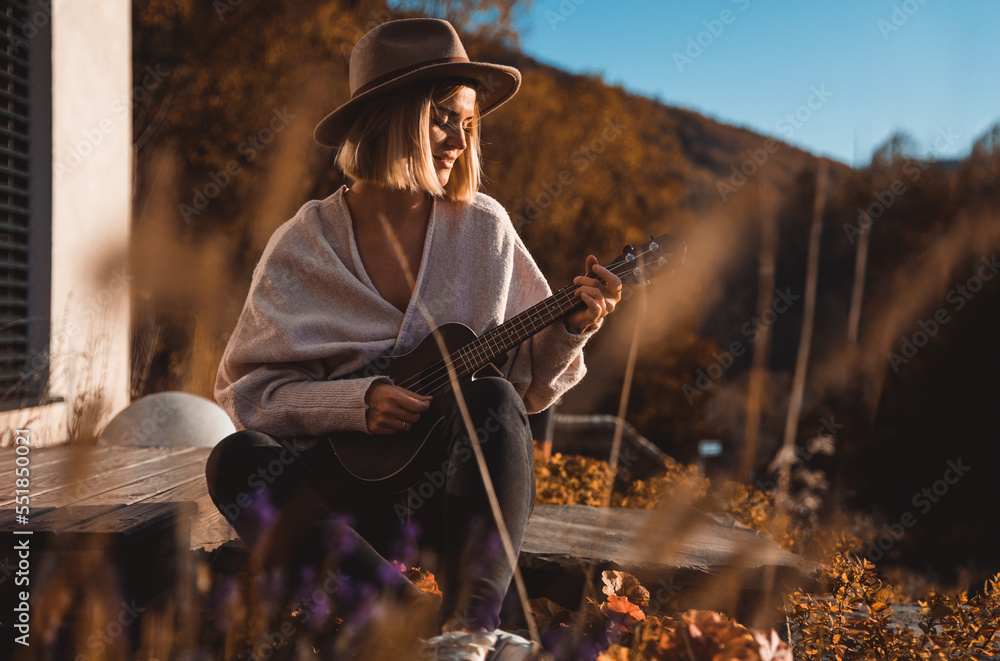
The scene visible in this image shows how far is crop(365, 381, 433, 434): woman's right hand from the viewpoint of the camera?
5.25 ft

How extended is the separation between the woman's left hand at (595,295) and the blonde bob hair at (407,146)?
0.45m

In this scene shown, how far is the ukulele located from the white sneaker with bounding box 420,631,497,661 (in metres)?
0.52

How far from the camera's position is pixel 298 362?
5.97ft

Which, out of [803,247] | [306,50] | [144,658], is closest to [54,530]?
[144,658]

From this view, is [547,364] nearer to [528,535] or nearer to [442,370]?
[442,370]

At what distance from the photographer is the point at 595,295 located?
5.60 ft

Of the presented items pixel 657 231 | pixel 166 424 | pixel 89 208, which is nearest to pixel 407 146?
pixel 166 424

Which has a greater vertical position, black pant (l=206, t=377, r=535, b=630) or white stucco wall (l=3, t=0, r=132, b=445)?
white stucco wall (l=3, t=0, r=132, b=445)

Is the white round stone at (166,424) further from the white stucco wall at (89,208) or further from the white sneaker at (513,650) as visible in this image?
the white sneaker at (513,650)

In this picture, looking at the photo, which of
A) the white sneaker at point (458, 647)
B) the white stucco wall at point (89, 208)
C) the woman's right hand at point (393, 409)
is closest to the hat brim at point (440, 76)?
the woman's right hand at point (393, 409)

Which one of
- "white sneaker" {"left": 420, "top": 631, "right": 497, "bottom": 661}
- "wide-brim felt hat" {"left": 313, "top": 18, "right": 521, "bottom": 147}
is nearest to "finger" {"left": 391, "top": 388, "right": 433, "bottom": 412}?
"white sneaker" {"left": 420, "top": 631, "right": 497, "bottom": 661}

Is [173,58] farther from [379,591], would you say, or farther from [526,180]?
[379,591]

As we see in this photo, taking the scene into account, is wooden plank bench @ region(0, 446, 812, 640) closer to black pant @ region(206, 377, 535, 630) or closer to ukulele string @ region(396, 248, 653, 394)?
black pant @ region(206, 377, 535, 630)

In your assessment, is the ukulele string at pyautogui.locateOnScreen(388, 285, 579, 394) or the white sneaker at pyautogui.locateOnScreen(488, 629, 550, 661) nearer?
the white sneaker at pyautogui.locateOnScreen(488, 629, 550, 661)
